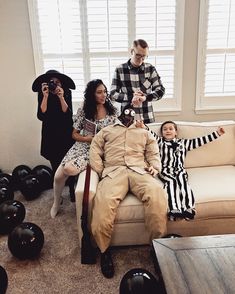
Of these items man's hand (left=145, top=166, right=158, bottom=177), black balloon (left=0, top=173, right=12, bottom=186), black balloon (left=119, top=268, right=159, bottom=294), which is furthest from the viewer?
black balloon (left=0, top=173, right=12, bottom=186)

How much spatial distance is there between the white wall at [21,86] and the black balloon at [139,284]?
2116mm

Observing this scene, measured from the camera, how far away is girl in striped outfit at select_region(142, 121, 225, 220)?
2084 millimetres

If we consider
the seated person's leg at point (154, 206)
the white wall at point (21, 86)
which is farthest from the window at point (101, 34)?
the seated person's leg at point (154, 206)

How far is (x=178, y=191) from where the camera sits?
7.22 feet

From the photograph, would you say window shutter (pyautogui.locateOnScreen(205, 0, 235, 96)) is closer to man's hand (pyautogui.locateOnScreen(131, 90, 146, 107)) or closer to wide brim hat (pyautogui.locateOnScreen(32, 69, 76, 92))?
man's hand (pyautogui.locateOnScreen(131, 90, 146, 107))

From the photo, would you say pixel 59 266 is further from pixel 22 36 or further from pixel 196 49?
pixel 196 49

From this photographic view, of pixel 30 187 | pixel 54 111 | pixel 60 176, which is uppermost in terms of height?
pixel 54 111

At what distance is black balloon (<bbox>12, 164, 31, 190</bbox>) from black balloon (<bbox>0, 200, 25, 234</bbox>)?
749 millimetres

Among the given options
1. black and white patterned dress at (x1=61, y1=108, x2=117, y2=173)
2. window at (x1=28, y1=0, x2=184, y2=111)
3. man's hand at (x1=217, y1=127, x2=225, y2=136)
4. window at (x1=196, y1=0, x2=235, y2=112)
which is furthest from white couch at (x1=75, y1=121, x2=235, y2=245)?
window at (x1=28, y1=0, x2=184, y2=111)

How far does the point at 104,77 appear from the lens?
3.30 m

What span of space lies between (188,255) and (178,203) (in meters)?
0.66

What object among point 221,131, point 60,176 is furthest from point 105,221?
point 221,131

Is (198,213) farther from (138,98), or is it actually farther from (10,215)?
(10,215)

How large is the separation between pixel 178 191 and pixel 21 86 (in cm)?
206
